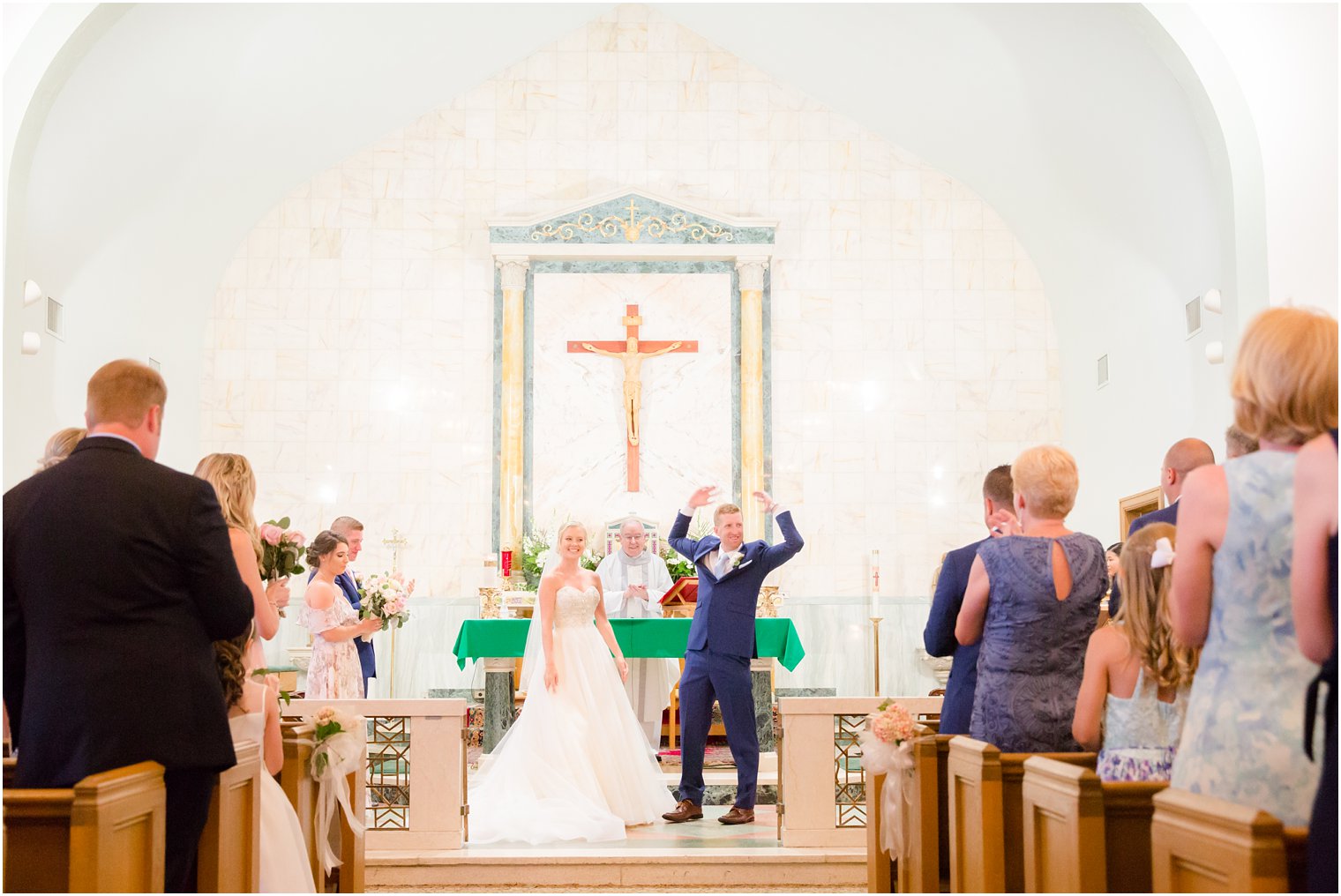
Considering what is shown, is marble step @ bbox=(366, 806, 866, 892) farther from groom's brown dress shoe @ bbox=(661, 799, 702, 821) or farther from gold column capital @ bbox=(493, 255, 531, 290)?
gold column capital @ bbox=(493, 255, 531, 290)

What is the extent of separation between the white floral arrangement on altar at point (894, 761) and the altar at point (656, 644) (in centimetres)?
410

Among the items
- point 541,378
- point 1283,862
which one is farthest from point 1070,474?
point 541,378

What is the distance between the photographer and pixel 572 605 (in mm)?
7324

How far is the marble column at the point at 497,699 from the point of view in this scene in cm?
892

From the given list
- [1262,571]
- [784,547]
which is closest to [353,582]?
[784,547]

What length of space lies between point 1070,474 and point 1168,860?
1.48 metres

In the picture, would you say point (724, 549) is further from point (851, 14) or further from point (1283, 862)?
point (851, 14)

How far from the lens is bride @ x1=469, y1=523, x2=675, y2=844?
21.8 feet

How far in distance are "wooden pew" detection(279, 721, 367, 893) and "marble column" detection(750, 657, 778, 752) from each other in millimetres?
3969

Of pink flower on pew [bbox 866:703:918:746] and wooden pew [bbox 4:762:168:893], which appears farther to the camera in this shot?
pink flower on pew [bbox 866:703:918:746]

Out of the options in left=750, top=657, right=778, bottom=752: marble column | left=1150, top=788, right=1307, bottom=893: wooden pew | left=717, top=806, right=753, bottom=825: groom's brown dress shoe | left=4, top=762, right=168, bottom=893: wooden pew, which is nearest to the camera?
left=1150, top=788, right=1307, bottom=893: wooden pew

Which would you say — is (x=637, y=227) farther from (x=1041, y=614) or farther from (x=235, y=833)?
(x=235, y=833)

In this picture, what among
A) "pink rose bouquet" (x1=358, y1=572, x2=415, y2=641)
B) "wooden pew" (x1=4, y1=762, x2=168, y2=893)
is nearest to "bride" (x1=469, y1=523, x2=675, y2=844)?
"pink rose bouquet" (x1=358, y1=572, x2=415, y2=641)

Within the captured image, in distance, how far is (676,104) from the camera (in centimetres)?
1257
